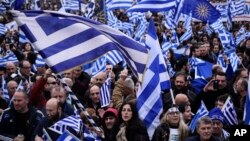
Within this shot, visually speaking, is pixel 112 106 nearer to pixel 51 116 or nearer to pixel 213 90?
pixel 213 90

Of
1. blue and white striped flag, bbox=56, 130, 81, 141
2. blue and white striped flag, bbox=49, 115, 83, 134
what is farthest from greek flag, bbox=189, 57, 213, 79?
blue and white striped flag, bbox=56, 130, 81, 141

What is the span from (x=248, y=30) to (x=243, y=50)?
2.92 metres

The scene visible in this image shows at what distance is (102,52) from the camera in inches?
357

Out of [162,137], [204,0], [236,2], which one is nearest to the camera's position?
[162,137]

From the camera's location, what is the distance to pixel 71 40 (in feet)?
29.7

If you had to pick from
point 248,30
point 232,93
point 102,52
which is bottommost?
point 248,30

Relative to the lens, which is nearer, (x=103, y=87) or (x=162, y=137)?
(x=162, y=137)

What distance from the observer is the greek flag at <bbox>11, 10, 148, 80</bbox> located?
8836mm

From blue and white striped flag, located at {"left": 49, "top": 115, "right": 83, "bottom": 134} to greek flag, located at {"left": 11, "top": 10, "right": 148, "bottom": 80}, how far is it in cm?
73

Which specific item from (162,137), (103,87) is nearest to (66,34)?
(162,137)

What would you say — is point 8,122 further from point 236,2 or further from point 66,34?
point 236,2

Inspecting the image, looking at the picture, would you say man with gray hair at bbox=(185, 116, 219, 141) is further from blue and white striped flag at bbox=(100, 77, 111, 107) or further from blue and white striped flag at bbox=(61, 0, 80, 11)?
blue and white striped flag at bbox=(61, 0, 80, 11)

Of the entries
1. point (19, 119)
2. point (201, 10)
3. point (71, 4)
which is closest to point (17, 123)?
point (19, 119)

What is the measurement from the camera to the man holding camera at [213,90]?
40.5 ft
